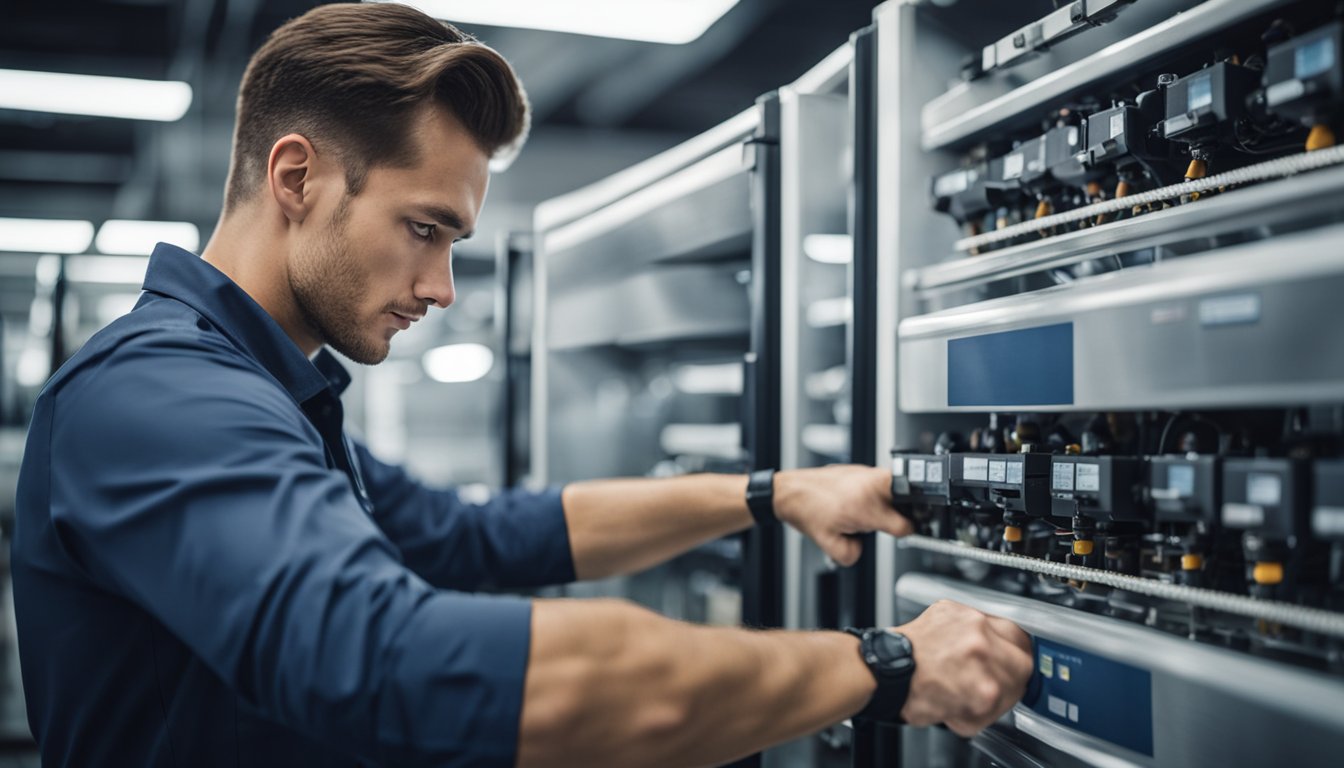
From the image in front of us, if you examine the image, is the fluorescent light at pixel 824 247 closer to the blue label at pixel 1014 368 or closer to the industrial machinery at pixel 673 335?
the industrial machinery at pixel 673 335

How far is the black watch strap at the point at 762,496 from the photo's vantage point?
4.45ft

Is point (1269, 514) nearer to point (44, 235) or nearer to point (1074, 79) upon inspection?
point (1074, 79)

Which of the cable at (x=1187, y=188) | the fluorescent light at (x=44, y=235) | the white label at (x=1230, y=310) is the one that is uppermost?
the fluorescent light at (x=44, y=235)

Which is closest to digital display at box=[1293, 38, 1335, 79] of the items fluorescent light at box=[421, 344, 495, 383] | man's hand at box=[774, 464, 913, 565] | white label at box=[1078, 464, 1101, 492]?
white label at box=[1078, 464, 1101, 492]

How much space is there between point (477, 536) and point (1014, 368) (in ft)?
2.99

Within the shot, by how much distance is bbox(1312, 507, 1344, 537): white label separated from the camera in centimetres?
68

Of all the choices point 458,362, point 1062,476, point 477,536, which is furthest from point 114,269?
point 1062,476

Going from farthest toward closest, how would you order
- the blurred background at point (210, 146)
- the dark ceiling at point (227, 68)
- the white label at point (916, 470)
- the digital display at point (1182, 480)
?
the dark ceiling at point (227, 68) < the blurred background at point (210, 146) < the white label at point (916, 470) < the digital display at point (1182, 480)

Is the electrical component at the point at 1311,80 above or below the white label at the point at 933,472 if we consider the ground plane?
above

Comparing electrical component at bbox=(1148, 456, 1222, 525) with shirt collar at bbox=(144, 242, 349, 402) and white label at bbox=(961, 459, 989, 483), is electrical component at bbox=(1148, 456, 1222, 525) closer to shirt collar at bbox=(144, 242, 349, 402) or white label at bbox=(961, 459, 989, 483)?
white label at bbox=(961, 459, 989, 483)

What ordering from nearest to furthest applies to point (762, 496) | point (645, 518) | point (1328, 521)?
point (1328, 521)
point (762, 496)
point (645, 518)

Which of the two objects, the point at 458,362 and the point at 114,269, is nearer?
the point at 114,269

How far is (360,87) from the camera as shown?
115 cm

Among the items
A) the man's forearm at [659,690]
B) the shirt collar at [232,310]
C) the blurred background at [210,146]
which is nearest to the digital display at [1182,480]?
the man's forearm at [659,690]
